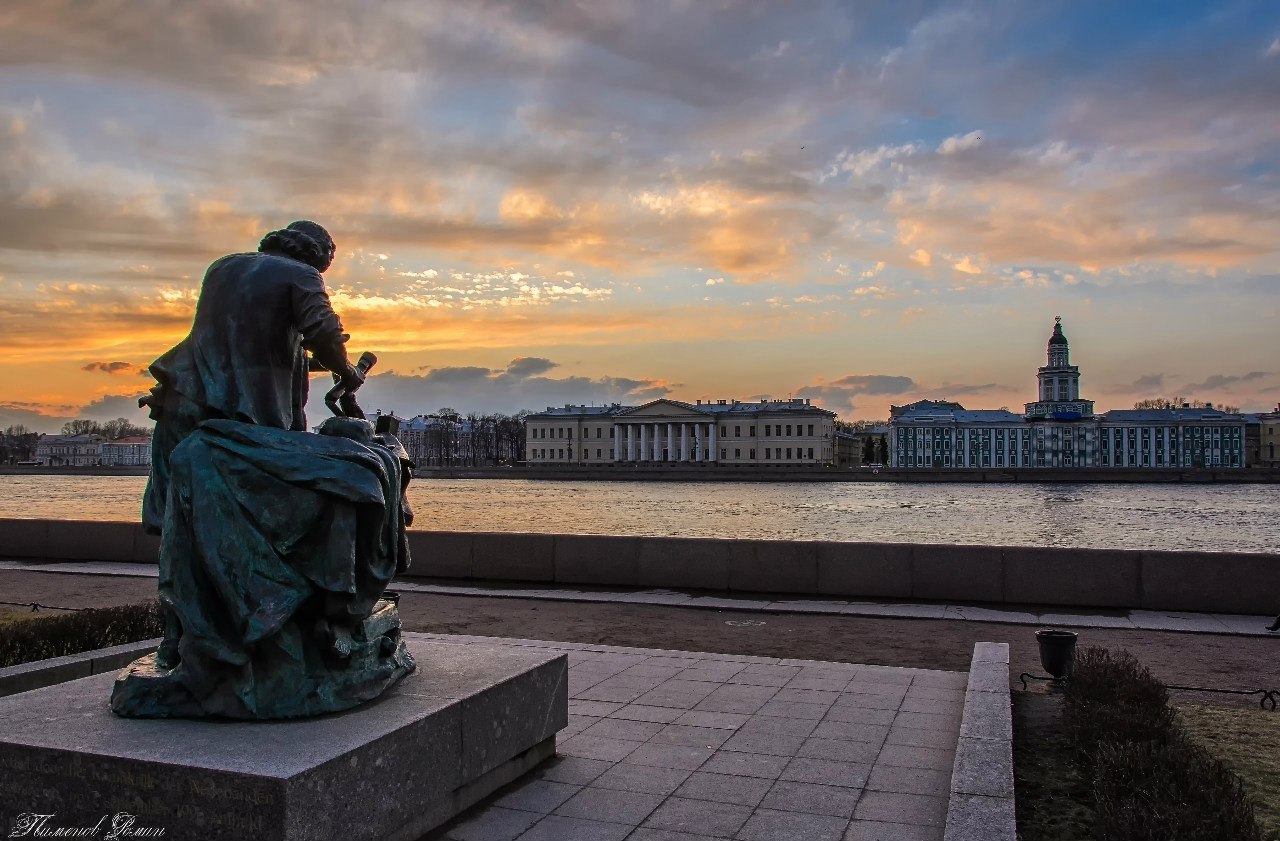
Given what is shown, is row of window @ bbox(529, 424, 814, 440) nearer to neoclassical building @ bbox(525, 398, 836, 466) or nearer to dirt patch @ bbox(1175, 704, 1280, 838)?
neoclassical building @ bbox(525, 398, 836, 466)

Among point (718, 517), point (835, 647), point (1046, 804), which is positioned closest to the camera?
point (1046, 804)

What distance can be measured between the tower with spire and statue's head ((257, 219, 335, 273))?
141 metres

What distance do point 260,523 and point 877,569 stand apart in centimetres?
932

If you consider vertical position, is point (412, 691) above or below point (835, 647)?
above

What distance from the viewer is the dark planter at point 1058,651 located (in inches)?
281

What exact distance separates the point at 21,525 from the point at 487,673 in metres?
15.6

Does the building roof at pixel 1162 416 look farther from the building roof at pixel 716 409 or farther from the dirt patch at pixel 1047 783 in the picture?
the dirt patch at pixel 1047 783

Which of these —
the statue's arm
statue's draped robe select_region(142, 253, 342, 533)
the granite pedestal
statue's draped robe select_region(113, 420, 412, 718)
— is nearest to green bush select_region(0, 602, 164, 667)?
the granite pedestal

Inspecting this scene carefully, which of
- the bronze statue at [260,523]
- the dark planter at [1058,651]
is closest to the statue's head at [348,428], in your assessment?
the bronze statue at [260,523]

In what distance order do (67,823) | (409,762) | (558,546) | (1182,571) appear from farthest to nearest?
1. (558,546)
2. (1182,571)
3. (409,762)
4. (67,823)

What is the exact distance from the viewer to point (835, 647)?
910 cm

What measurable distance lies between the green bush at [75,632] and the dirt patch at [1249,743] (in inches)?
280

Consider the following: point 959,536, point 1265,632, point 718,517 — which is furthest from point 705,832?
point 718,517

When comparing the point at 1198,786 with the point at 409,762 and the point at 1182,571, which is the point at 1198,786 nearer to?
the point at 409,762
